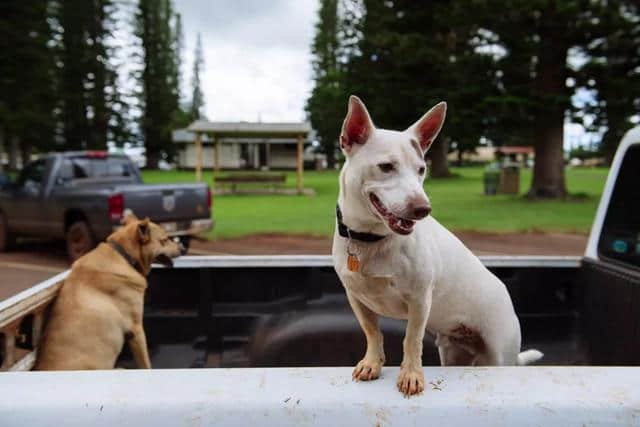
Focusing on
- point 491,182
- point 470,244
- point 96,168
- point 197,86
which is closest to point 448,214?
point 470,244

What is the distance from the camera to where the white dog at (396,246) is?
145cm

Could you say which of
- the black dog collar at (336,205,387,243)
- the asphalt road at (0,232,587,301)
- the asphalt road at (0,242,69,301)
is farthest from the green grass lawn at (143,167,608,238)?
the black dog collar at (336,205,387,243)


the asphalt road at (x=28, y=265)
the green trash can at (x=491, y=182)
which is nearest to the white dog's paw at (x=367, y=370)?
the asphalt road at (x=28, y=265)

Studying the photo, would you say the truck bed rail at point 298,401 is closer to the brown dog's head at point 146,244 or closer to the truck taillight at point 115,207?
the brown dog's head at point 146,244

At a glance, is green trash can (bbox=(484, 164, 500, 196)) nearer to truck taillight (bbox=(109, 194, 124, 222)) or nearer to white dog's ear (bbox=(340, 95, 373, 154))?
truck taillight (bbox=(109, 194, 124, 222))

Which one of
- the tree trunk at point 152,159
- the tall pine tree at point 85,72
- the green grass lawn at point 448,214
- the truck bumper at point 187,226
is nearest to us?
the truck bumper at point 187,226

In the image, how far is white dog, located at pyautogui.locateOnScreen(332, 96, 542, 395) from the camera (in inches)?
56.9

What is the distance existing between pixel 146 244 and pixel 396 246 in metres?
2.52

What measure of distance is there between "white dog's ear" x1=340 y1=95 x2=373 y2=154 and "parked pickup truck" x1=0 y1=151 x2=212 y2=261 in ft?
24.3

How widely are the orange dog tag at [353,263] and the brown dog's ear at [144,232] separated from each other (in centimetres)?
242

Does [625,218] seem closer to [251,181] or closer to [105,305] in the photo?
[105,305]

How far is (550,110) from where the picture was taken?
16.5 m

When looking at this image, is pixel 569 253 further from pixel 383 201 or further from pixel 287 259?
pixel 383 201

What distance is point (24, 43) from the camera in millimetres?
22844
